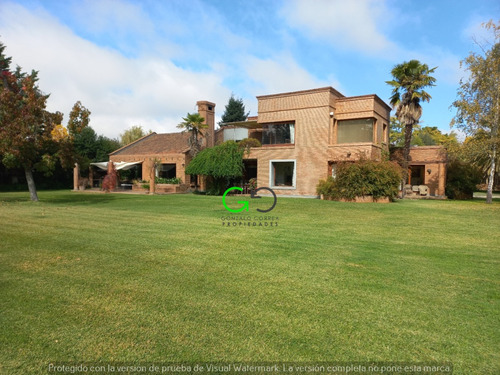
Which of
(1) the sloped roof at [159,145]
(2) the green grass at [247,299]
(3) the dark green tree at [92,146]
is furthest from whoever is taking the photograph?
(3) the dark green tree at [92,146]

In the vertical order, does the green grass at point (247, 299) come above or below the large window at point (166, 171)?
below

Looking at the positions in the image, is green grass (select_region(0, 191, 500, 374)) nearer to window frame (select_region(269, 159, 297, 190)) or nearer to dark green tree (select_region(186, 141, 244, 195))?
window frame (select_region(269, 159, 297, 190))

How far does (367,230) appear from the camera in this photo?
10.0 metres

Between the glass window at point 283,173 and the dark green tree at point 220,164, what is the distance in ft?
9.38

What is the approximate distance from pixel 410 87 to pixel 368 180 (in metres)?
9.19

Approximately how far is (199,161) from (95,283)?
2394 centimetres

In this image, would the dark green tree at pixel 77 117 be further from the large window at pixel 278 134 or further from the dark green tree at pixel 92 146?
the dark green tree at pixel 92 146

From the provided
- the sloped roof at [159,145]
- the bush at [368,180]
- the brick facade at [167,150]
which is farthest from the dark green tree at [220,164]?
the bush at [368,180]

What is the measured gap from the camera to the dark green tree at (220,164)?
1066 inches

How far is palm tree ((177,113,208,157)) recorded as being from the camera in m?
31.1

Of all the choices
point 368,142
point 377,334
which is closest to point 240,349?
point 377,334

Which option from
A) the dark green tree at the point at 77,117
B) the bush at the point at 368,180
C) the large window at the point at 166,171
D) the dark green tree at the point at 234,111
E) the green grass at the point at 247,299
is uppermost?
the dark green tree at the point at 234,111

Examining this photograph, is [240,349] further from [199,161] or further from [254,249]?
[199,161]

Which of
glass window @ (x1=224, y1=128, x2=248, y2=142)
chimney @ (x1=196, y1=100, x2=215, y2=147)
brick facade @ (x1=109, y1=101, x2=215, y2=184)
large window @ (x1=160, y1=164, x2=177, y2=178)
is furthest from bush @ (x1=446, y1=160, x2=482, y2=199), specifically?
large window @ (x1=160, y1=164, x2=177, y2=178)
